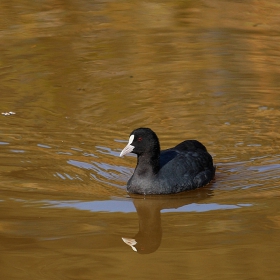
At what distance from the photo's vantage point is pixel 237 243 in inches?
265

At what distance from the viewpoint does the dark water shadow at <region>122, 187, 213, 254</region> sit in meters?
6.92

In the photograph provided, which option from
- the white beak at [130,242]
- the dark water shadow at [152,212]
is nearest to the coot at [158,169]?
the dark water shadow at [152,212]

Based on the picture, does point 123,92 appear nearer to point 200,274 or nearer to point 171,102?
point 171,102

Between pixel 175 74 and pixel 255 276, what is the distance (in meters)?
6.77

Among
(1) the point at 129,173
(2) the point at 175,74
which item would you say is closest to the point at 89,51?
(2) the point at 175,74

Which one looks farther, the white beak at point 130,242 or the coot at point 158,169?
the coot at point 158,169

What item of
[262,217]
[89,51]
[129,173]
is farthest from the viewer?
[89,51]

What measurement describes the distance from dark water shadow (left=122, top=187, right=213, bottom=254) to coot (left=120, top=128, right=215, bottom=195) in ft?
0.29

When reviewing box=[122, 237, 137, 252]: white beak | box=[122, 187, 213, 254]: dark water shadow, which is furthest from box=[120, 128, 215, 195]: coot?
box=[122, 237, 137, 252]: white beak

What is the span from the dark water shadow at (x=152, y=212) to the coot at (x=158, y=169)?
0.09 m

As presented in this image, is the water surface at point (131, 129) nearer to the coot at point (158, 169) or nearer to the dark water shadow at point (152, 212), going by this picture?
the dark water shadow at point (152, 212)

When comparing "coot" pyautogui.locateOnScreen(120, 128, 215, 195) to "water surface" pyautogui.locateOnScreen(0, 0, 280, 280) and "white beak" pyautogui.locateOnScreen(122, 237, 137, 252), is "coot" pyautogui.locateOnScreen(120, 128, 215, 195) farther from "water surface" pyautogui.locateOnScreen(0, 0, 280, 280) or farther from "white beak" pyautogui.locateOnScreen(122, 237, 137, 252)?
"white beak" pyautogui.locateOnScreen(122, 237, 137, 252)

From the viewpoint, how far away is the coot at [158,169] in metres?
8.16

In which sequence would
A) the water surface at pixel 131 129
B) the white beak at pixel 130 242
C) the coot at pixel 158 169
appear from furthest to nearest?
the coot at pixel 158 169 < the white beak at pixel 130 242 < the water surface at pixel 131 129
